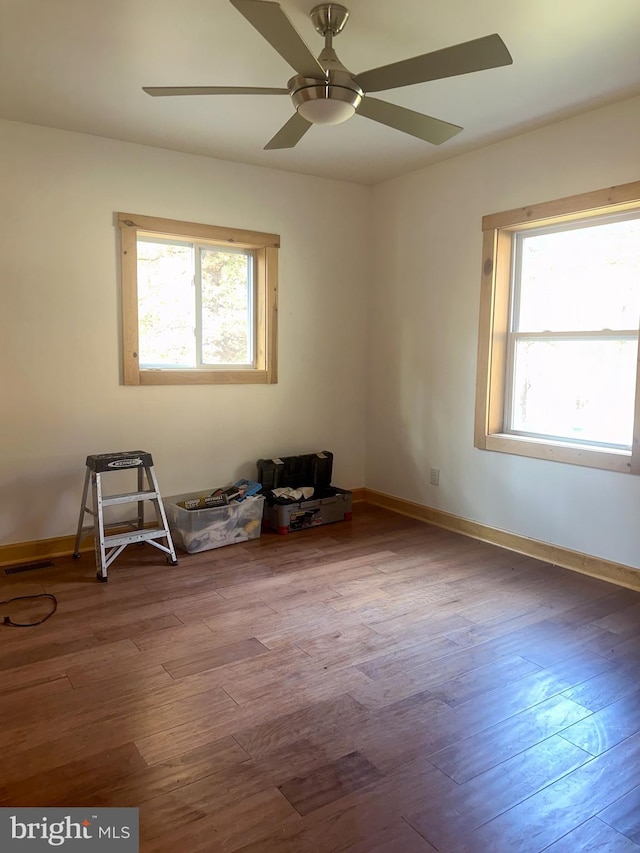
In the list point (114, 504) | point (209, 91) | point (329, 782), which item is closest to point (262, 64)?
point (209, 91)

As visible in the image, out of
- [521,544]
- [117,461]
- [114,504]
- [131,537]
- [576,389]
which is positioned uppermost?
[576,389]

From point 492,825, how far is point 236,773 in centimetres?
76

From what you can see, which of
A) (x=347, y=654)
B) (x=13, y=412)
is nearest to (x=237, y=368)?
(x=13, y=412)

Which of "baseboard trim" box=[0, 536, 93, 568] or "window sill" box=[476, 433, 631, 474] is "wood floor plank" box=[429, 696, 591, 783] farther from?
"baseboard trim" box=[0, 536, 93, 568]

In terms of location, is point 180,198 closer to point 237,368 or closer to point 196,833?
point 237,368

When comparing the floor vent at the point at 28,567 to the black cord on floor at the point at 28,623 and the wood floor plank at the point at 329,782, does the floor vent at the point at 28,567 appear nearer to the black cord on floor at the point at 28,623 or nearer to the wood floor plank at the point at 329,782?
the black cord on floor at the point at 28,623

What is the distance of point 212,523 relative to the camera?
12.5 feet

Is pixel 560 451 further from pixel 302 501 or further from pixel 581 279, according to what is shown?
pixel 302 501

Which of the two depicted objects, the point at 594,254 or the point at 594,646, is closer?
the point at 594,646

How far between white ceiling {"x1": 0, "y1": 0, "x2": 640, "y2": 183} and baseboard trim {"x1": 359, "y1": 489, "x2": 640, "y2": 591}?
8.21ft

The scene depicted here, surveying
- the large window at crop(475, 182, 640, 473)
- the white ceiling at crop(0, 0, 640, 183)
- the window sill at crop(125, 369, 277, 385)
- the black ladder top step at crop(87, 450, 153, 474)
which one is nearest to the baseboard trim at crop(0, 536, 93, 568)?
the black ladder top step at crop(87, 450, 153, 474)

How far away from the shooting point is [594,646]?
102 inches

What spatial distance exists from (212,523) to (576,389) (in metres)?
2.41

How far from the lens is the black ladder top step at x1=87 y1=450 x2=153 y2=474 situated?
3365mm
